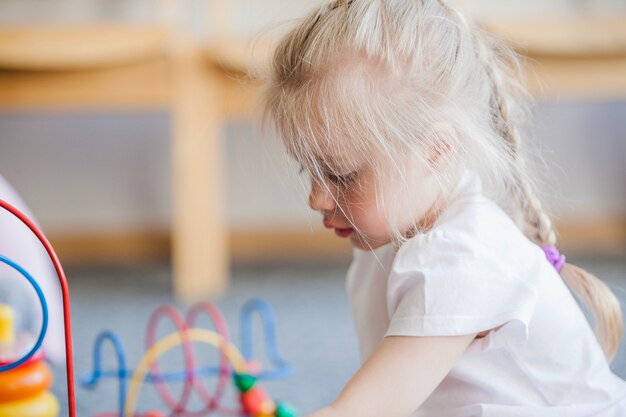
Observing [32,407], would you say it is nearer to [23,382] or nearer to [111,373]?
[23,382]

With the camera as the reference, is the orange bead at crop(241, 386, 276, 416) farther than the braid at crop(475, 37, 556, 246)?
Yes

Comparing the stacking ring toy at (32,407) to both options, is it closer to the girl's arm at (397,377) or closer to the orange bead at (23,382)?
the orange bead at (23,382)

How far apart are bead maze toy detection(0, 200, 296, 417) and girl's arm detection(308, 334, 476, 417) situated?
218mm

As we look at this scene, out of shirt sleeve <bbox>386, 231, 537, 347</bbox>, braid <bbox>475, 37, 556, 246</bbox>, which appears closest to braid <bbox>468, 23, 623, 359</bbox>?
braid <bbox>475, 37, 556, 246</bbox>

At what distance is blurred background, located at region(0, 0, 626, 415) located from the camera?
1.64 meters

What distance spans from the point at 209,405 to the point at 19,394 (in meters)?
0.32

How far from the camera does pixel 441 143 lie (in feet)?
2.26

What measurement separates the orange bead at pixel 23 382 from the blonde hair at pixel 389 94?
13.9 inches

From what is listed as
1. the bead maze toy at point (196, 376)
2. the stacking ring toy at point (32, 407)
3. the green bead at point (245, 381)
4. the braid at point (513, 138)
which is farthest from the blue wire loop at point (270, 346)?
the braid at point (513, 138)

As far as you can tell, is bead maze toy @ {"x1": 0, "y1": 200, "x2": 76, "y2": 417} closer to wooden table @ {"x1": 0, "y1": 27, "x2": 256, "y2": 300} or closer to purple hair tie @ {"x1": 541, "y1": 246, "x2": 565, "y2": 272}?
purple hair tie @ {"x1": 541, "y1": 246, "x2": 565, "y2": 272}

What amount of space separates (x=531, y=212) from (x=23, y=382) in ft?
1.67

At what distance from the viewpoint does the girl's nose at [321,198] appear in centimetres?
70

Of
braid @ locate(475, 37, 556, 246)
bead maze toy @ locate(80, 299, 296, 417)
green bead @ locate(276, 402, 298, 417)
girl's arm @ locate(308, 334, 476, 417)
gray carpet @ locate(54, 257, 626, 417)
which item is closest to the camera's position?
girl's arm @ locate(308, 334, 476, 417)

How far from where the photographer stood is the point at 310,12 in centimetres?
74
